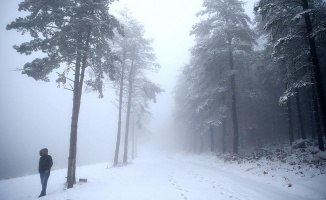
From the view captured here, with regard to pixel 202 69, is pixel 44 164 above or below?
below

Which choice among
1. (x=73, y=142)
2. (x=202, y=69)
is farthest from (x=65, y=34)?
(x=202, y=69)

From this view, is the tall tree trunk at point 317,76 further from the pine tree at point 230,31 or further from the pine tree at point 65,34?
the pine tree at point 65,34

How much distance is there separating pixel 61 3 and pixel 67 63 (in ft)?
11.9

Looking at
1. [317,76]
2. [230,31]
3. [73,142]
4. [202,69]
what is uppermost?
[230,31]

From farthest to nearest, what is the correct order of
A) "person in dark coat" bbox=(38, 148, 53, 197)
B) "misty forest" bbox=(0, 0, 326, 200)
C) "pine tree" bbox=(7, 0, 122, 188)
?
"pine tree" bbox=(7, 0, 122, 188)
"person in dark coat" bbox=(38, 148, 53, 197)
"misty forest" bbox=(0, 0, 326, 200)

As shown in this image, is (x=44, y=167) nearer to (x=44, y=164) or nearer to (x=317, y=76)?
(x=44, y=164)

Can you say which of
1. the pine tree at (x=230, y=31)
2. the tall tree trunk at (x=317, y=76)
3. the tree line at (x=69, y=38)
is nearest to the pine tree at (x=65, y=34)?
the tree line at (x=69, y=38)

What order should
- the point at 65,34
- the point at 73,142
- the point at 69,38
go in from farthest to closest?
the point at 69,38 < the point at 73,142 < the point at 65,34

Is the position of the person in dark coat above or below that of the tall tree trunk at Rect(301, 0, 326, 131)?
below

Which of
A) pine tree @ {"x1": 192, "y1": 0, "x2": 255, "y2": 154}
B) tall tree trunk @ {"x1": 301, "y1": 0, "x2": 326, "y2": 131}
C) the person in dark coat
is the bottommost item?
the person in dark coat

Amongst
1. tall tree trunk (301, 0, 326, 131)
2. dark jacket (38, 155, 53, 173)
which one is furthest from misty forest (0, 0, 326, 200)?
dark jacket (38, 155, 53, 173)

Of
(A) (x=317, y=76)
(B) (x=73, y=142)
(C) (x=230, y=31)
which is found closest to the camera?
(A) (x=317, y=76)

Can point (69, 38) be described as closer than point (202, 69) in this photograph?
Yes

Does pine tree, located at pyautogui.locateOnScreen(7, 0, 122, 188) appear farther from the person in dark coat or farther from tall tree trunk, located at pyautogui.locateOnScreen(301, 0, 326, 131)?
tall tree trunk, located at pyautogui.locateOnScreen(301, 0, 326, 131)
